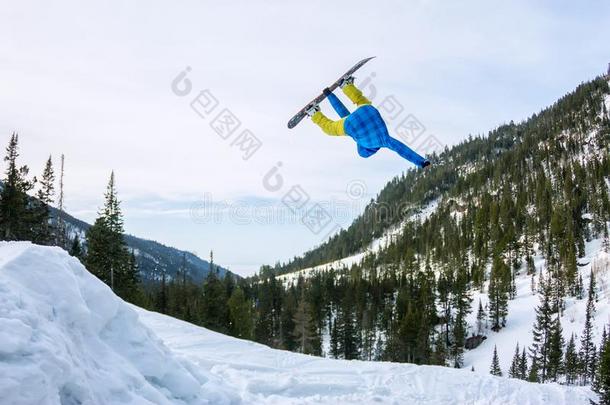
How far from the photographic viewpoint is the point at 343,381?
12.5 metres

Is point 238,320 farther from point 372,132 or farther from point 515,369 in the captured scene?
point 372,132

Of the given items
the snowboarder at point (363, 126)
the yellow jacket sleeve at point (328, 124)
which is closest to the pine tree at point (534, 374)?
the snowboarder at point (363, 126)

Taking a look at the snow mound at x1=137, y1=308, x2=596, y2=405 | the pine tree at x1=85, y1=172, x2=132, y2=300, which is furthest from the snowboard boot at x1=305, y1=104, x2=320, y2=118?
the pine tree at x1=85, y1=172, x2=132, y2=300

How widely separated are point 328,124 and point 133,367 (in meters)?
6.17

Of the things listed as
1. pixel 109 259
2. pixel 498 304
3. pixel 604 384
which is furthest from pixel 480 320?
pixel 109 259

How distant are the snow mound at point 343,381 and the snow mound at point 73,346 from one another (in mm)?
2031

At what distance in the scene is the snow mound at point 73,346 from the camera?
195 inches

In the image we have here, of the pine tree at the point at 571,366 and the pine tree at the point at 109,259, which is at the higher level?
the pine tree at the point at 109,259

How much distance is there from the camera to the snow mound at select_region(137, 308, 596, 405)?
11.2 metres

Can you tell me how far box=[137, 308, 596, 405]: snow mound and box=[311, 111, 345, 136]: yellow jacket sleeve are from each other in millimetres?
5935

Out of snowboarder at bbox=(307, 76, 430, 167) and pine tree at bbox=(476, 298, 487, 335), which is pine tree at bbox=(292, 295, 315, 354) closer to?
pine tree at bbox=(476, 298, 487, 335)

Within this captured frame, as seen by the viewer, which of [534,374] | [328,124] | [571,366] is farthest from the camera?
[571,366]

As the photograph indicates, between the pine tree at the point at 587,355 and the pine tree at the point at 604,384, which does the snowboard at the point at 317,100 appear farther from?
the pine tree at the point at 587,355

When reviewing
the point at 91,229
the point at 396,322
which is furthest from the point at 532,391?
the point at 396,322
